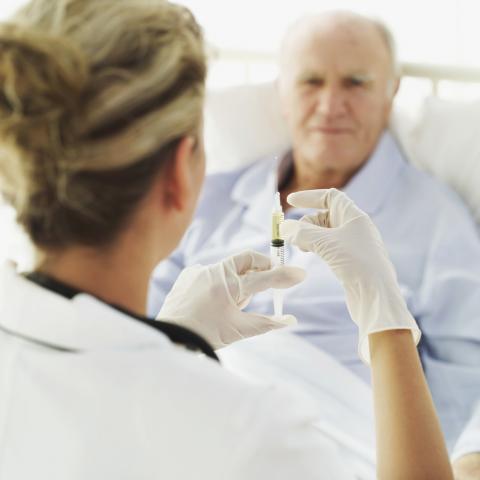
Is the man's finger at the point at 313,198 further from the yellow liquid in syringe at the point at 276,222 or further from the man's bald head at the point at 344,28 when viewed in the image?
the man's bald head at the point at 344,28

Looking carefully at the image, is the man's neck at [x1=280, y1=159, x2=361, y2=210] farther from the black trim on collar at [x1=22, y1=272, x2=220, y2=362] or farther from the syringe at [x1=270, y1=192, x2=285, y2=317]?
the black trim on collar at [x1=22, y1=272, x2=220, y2=362]

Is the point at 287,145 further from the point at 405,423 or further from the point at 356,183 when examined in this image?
the point at 405,423

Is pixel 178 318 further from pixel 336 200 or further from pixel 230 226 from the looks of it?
pixel 230 226

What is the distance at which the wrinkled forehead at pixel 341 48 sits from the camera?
177 centimetres

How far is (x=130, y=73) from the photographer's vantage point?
2.32 feet

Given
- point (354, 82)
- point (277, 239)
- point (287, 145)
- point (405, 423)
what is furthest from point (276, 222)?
point (287, 145)

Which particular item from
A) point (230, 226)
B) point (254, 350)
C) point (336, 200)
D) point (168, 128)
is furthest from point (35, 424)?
point (230, 226)

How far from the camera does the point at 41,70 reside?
0.68m

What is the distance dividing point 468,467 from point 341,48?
0.92m

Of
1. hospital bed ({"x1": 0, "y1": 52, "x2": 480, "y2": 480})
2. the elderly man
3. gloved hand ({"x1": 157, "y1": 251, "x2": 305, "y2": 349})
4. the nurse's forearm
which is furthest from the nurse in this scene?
the elderly man

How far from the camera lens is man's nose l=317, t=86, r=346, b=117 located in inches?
69.9

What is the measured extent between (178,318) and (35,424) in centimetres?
39

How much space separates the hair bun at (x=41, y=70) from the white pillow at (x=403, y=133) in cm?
95

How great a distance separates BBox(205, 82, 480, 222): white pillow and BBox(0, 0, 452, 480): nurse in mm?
905
